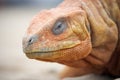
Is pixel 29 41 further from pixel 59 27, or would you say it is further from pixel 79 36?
pixel 79 36

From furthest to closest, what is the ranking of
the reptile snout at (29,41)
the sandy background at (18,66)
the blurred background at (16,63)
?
the blurred background at (16,63)
the sandy background at (18,66)
the reptile snout at (29,41)

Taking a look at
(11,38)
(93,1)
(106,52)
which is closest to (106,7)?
(93,1)

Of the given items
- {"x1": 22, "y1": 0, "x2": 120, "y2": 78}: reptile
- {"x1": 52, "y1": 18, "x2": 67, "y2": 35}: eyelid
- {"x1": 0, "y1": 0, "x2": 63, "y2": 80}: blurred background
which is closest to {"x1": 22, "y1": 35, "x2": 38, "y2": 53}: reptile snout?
{"x1": 22, "y1": 0, "x2": 120, "y2": 78}: reptile

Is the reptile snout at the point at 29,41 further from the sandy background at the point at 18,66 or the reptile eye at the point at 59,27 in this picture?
the sandy background at the point at 18,66

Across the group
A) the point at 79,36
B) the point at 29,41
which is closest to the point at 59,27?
the point at 79,36

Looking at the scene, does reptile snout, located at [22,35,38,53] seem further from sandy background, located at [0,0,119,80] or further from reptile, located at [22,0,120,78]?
sandy background, located at [0,0,119,80]

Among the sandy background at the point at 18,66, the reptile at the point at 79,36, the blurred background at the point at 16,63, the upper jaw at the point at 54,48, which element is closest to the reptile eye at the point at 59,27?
the reptile at the point at 79,36

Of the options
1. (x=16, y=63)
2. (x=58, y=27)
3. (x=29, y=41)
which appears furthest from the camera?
(x=16, y=63)

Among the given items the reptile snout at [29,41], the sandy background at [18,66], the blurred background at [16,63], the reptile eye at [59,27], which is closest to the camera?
the reptile snout at [29,41]
